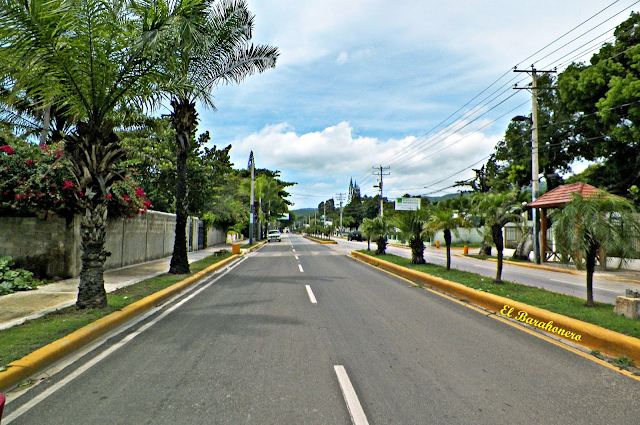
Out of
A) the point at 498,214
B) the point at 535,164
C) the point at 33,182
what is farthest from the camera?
the point at 535,164

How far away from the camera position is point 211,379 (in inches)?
173

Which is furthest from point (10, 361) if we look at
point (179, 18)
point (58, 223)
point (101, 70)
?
point (58, 223)

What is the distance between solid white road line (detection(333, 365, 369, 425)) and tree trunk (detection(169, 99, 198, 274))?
9.95 m

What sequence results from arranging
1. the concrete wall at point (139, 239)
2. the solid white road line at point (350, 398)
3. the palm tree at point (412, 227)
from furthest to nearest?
1. the palm tree at point (412, 227)
2. the concrete wall at point (139, 239)
3. the solid white road line at point (350, 398)

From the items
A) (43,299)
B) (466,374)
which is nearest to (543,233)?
(466,374)

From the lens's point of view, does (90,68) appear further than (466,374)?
Yes

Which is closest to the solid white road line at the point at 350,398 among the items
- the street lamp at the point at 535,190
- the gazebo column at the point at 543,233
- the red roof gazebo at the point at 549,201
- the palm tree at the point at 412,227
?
the palm tree at the point at 412,227

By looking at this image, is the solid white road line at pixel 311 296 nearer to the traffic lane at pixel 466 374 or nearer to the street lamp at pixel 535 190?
the traffic lane at pixel 466 374

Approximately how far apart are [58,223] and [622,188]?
2865 cm

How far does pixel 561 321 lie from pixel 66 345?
281 inches

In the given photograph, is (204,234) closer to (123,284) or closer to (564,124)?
(123,284)

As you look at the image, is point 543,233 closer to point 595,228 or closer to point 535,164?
point 535,164

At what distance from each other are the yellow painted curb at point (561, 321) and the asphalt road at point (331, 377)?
0.47 m

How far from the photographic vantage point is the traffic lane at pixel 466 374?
3.64m
